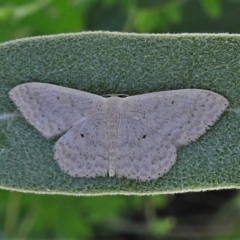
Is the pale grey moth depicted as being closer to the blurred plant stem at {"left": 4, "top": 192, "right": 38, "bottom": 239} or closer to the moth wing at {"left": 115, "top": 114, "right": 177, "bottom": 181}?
the moth wing at {"left": 115, "top": 114, "right": 177, "bottom": 181}

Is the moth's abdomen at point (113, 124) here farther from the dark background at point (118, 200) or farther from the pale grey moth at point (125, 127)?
the dark background at point (118, 200)

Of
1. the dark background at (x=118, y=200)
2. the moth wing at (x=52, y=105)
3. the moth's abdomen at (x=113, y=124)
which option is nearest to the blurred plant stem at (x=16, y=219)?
the dark background at (x=118, y=200)

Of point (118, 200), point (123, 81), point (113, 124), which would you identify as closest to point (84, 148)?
point (113, 124)

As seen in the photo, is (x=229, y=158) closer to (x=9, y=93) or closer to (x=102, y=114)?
(x=102, y=114)

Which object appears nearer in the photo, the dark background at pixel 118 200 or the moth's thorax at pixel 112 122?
the moth's thorax at pixel 112 122

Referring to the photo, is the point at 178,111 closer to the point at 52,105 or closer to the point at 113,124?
the point at 113,124
